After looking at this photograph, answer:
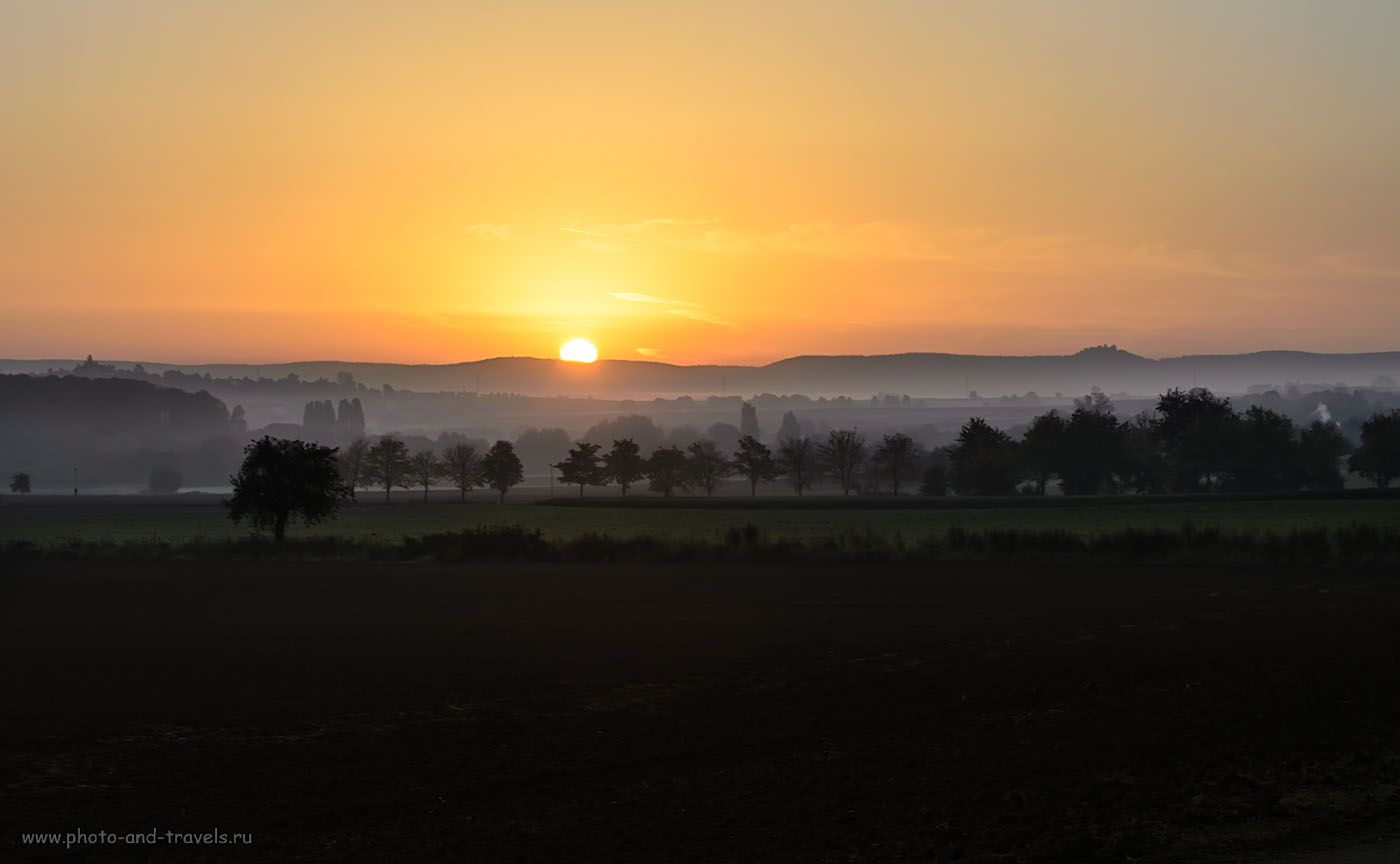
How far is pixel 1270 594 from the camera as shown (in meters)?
31.6

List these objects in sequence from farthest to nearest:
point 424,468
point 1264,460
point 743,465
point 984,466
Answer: point 424,468 < point 743,465 < point 984,466 < point 1264,460

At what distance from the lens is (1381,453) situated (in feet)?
349

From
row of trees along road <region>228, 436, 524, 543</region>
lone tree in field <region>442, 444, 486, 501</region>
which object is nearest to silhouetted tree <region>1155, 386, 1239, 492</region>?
lone tree in field <region>442, 444, 486, 501</region>

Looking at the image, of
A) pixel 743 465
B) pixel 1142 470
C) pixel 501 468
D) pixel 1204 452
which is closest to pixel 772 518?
pixel 1142 470

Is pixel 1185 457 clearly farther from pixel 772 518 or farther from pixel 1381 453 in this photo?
pixel 772 518

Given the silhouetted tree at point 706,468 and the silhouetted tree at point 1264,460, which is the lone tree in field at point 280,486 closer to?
the silhouetted tree at point 1264,460

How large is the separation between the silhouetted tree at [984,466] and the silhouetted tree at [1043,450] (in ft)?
5.38

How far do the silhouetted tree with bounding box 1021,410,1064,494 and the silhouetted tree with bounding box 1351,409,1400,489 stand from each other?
88.2 ft

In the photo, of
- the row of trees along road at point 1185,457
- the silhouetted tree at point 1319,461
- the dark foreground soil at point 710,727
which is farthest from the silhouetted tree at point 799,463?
the dark foreground soil at point 710,727

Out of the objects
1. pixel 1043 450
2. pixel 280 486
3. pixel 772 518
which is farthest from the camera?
pixel 1043 450

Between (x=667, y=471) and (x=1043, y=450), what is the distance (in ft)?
154

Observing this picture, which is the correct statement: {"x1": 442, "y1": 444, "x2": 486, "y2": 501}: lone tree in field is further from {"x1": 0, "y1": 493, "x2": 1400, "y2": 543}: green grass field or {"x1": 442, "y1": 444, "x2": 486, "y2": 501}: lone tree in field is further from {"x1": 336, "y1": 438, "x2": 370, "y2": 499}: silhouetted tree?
{"x1": 0, "y1": 493, "x2": 1400, "y2": 543}: green grass field

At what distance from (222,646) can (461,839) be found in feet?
47.8

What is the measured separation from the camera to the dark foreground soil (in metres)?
12.1
